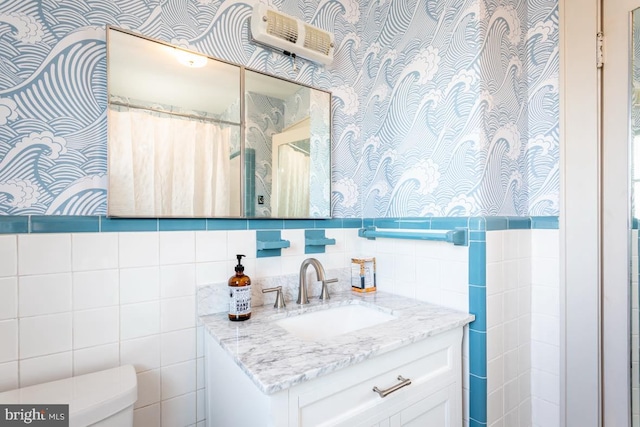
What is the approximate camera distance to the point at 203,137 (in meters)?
1.14

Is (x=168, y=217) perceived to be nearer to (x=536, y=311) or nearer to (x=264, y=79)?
(x=264, y=79)

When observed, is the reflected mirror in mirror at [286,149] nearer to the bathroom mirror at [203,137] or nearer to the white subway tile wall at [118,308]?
the bathroom mirror at [203,137]

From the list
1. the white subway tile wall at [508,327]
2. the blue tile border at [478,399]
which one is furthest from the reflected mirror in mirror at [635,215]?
the blue tile border at [478,399]

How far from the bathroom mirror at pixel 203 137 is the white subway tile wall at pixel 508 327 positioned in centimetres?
79

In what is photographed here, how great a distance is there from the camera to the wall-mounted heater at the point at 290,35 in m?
1.23

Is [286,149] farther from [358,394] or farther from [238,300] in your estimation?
[358,394]

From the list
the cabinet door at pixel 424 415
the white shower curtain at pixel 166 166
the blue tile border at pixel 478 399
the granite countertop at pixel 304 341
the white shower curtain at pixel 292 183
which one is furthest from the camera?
the white shower curtain at pixel 292 183

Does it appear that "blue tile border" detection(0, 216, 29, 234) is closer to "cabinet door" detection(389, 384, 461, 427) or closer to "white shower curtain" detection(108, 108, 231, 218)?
"white shower curtain" detection(108, 108, 231, 218)

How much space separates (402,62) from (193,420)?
177cm

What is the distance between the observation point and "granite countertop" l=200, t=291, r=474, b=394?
0.72m

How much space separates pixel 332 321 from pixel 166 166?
91 cm

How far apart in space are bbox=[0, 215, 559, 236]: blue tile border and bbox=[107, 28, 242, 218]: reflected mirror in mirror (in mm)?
34

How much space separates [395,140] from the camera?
146cm

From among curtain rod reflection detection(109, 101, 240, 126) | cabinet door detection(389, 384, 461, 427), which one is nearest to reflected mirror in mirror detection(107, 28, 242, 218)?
curtain rod reflection detection(109, 101, 240, 126)
